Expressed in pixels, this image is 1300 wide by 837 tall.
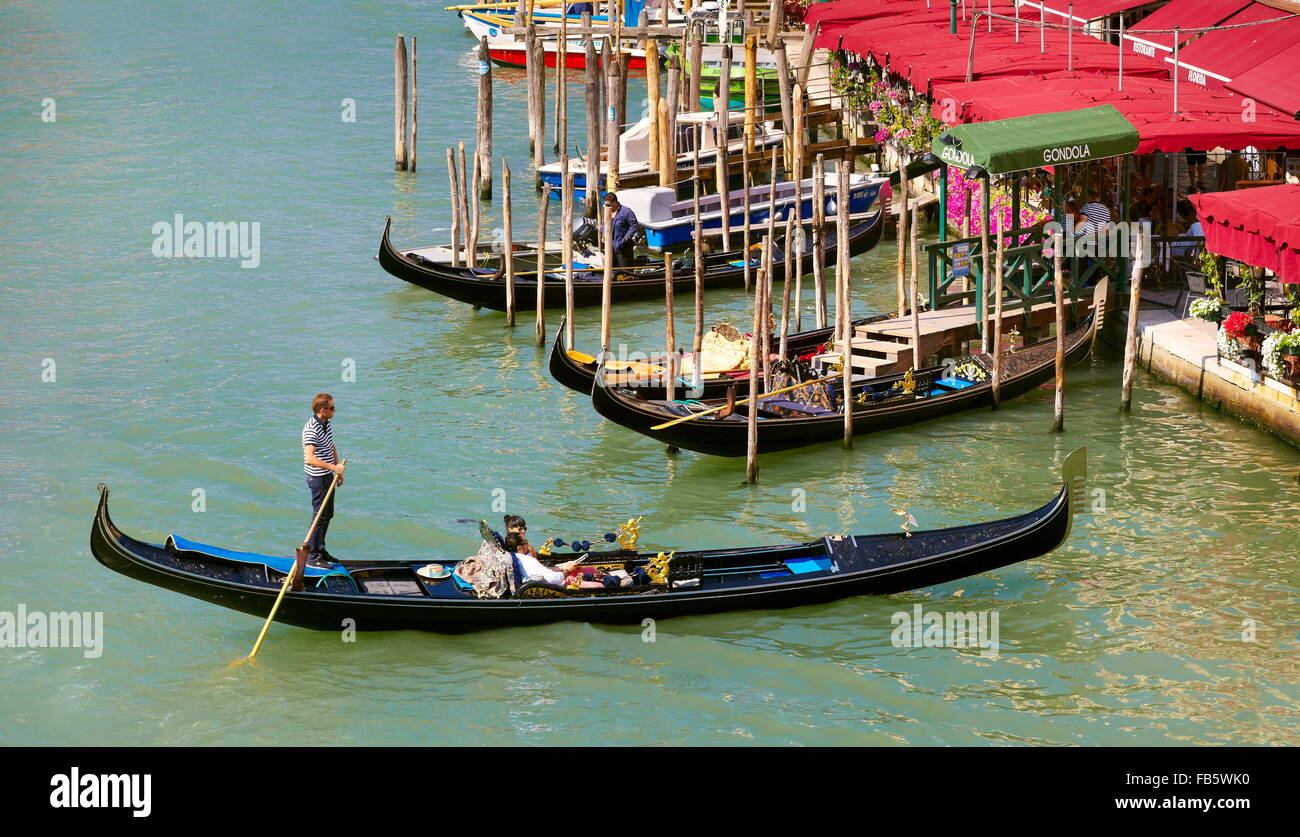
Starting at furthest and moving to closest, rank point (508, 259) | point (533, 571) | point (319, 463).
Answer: point (508, 259), point (319, 463), point (533, 571)

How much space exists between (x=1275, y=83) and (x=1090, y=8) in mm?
6121

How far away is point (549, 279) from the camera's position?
726 inches

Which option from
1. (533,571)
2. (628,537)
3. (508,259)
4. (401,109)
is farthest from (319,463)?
(401,109)

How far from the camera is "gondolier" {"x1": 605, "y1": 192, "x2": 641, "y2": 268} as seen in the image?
1831 centimetres

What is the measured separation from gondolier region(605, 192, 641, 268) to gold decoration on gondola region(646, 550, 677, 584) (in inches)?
317

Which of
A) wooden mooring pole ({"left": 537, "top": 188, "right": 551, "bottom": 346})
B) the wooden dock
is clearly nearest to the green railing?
the wooden dock

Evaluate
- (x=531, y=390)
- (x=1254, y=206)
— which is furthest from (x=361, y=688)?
(x=1254, y=206)

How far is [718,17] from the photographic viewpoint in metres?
29.3

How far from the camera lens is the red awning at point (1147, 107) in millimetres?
14742

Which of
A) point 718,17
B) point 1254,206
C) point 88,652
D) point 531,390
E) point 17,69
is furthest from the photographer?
point 17,69

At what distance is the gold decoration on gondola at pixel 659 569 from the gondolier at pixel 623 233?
804 cm

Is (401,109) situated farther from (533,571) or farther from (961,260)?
(533,571)

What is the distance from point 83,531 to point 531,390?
482cm
